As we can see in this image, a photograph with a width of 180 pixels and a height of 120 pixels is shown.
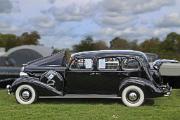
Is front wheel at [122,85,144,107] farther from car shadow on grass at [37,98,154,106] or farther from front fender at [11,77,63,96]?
front fender at [11,77,63,96]

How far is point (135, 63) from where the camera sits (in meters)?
12.7

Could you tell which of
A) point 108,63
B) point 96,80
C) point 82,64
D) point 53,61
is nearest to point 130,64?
point 108,63

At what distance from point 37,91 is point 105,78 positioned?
191cm

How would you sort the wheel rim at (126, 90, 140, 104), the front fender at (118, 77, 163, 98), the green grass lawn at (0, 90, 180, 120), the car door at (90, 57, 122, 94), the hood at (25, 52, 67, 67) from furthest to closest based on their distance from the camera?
the hood at (25, 52, 67, 67), the car door at (90, 57, 122, 94), the wheel rim at (126, 90, 140, 104), the front fender at (118, 77, 163, 98), the green grass lawn at (0, 90, 180, 120)

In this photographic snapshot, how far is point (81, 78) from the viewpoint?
12844 mm

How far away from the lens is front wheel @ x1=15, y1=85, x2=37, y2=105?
13023 mm

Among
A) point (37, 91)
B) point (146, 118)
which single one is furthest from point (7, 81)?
point (146, 118)

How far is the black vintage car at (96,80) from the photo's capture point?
1248 cm

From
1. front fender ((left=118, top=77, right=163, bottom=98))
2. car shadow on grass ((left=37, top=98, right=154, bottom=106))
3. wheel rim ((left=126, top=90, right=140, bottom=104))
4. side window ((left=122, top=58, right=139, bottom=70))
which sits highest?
side window ((left=122, top=58, right=139, bottom=70))

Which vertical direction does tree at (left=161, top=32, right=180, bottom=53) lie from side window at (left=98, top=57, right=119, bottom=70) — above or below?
above

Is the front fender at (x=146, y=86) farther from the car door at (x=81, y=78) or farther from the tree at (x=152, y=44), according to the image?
the tree at (x=152, y=44)

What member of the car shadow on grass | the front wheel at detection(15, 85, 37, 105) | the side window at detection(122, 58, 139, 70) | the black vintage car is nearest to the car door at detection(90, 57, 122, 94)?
the black vintage car

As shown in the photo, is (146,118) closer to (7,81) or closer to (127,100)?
(127,100)

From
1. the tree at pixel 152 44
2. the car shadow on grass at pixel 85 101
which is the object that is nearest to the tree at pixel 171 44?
the tree at pixel 152 44
